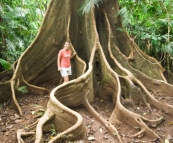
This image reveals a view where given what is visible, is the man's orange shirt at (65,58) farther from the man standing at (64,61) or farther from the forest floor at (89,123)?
the forest floor at (89,123)

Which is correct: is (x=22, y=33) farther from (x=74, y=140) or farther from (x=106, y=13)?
(x=74, y=140)

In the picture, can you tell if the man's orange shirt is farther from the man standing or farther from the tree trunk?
the tree trunk

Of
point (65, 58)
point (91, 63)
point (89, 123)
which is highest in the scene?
point (65, 58)

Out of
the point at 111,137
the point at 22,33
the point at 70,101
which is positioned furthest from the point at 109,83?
the point at 22,33

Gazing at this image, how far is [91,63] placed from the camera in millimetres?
6805

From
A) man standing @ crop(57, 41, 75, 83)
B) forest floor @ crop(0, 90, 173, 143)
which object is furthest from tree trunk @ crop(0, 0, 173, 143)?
man standing @ crop(57, 41, 75, 83)

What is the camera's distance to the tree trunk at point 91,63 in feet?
21.1

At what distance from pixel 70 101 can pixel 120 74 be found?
1917 mm

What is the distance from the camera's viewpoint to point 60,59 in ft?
23.7

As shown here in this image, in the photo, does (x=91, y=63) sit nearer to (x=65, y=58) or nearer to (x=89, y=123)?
(x=65, y=58)

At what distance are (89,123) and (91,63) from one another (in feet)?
6.11

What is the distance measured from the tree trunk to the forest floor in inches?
7.8

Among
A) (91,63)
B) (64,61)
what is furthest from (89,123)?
(64,61)

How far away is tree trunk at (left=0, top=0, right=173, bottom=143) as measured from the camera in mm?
6422
